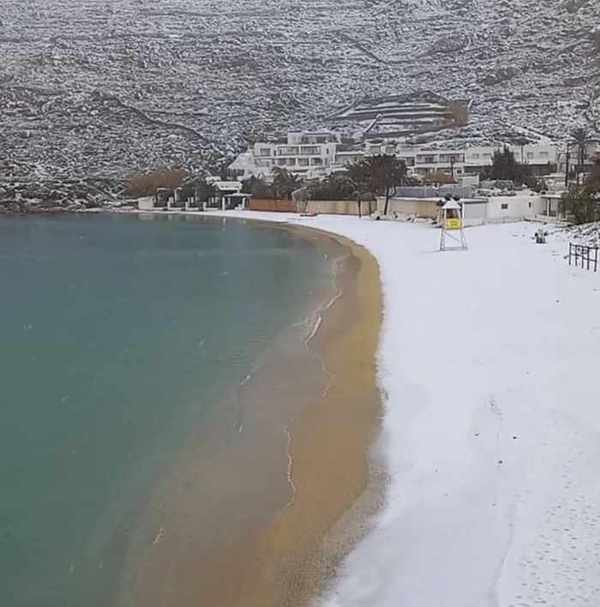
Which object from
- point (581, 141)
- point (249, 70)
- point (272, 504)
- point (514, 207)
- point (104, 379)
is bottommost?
point (104, 379)

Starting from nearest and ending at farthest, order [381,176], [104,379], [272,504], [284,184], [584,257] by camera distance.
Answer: [272,504], [104,379], [584,257], [381,176], [284,184]

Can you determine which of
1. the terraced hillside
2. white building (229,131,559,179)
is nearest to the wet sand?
white building (229,131,559,179)

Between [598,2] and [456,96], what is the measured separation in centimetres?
3069

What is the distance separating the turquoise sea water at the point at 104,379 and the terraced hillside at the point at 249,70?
7519 centimetres

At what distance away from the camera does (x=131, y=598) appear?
7.79m

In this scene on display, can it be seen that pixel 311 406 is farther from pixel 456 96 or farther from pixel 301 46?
pixel 301 46

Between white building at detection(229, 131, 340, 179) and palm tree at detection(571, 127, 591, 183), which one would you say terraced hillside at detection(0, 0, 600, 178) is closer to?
palm tree at detection(571, 127, 591, 183)

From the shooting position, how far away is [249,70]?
443 ft

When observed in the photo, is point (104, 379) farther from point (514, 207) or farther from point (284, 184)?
point (284, 184)

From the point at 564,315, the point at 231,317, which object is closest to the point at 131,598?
the point at 564,315

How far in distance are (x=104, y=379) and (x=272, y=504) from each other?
22.8 ft

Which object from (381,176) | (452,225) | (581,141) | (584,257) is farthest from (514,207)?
(581,141)

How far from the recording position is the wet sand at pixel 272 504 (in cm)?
795

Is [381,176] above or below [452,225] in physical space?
above
